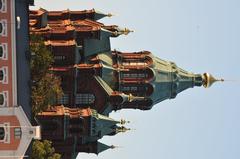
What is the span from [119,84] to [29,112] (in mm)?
27607

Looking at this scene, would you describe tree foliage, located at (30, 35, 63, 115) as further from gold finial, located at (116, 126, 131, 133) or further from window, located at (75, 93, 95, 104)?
gold finial, located at (116, 126, 131, 133)

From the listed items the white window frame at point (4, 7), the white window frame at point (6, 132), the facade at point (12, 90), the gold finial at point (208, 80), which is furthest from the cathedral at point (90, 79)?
the white window frame at point (4, 7)

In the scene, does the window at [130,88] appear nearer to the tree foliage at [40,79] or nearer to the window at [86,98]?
the window at [86,98]

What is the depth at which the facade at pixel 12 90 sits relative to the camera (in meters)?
72.0

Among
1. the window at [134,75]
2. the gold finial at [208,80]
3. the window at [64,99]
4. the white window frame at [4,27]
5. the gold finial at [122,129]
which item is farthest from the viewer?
the gold finial at [208,80]

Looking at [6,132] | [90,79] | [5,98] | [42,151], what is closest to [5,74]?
[5,98]

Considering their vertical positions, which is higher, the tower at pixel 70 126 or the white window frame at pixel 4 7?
the white window frame at pixel 4 7

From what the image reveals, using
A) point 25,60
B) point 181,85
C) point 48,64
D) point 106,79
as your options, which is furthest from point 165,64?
point 25,60

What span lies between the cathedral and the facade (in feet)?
58.0

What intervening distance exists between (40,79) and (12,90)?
1287 centimetres

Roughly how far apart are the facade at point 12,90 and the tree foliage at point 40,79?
7726 mm

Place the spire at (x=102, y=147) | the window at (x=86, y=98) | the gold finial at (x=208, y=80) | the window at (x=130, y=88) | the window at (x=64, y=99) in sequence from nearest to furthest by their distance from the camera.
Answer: the window at (x=64, y=99) < the window at (x=86, y=98) < the spire at (x=102, y=147) < the window at (x=130, y=88) < the gold finial at (x=208, y=80)

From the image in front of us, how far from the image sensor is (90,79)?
325 ft

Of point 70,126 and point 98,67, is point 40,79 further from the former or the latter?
point 98,67
